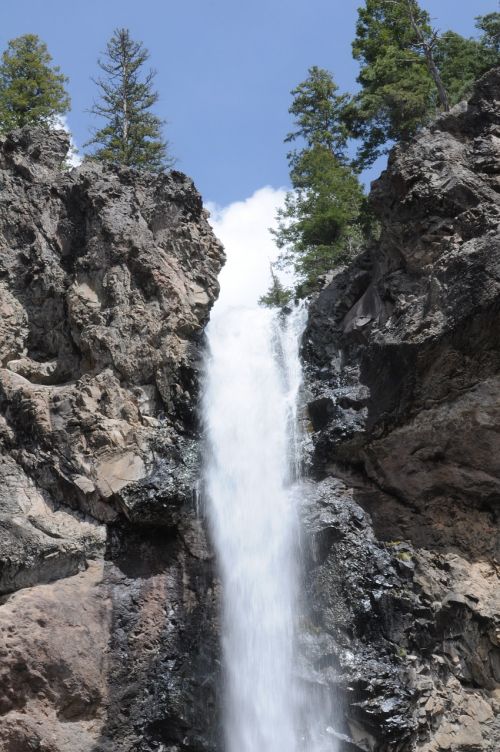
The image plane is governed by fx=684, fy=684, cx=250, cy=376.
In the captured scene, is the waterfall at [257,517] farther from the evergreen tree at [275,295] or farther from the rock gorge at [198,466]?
the evergreen tree at [275,295]

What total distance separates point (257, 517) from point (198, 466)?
174cm

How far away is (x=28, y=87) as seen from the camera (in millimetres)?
24781

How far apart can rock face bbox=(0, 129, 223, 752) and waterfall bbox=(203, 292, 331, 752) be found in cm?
47

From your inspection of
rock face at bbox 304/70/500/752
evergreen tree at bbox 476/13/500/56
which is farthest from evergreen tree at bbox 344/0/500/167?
rock face at bbox 304/70/500/752

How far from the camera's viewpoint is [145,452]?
578 inches

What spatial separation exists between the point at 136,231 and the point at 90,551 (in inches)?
315

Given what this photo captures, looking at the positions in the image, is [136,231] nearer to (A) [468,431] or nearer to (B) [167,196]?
(B) [167,196]

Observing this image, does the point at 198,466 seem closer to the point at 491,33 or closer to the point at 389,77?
the point at 389,77

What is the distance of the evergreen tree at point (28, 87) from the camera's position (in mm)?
24312

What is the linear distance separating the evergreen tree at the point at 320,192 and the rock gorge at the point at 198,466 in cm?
621

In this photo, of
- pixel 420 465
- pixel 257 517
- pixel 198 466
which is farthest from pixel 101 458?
pixel 420 465

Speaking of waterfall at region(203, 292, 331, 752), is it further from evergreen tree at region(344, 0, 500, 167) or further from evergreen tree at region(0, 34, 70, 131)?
evergreen tree at region(0, 34, 70, 131)

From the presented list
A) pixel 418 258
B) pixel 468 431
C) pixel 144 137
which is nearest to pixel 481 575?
pixel 468 431

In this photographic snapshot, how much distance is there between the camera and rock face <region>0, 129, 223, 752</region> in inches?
466
